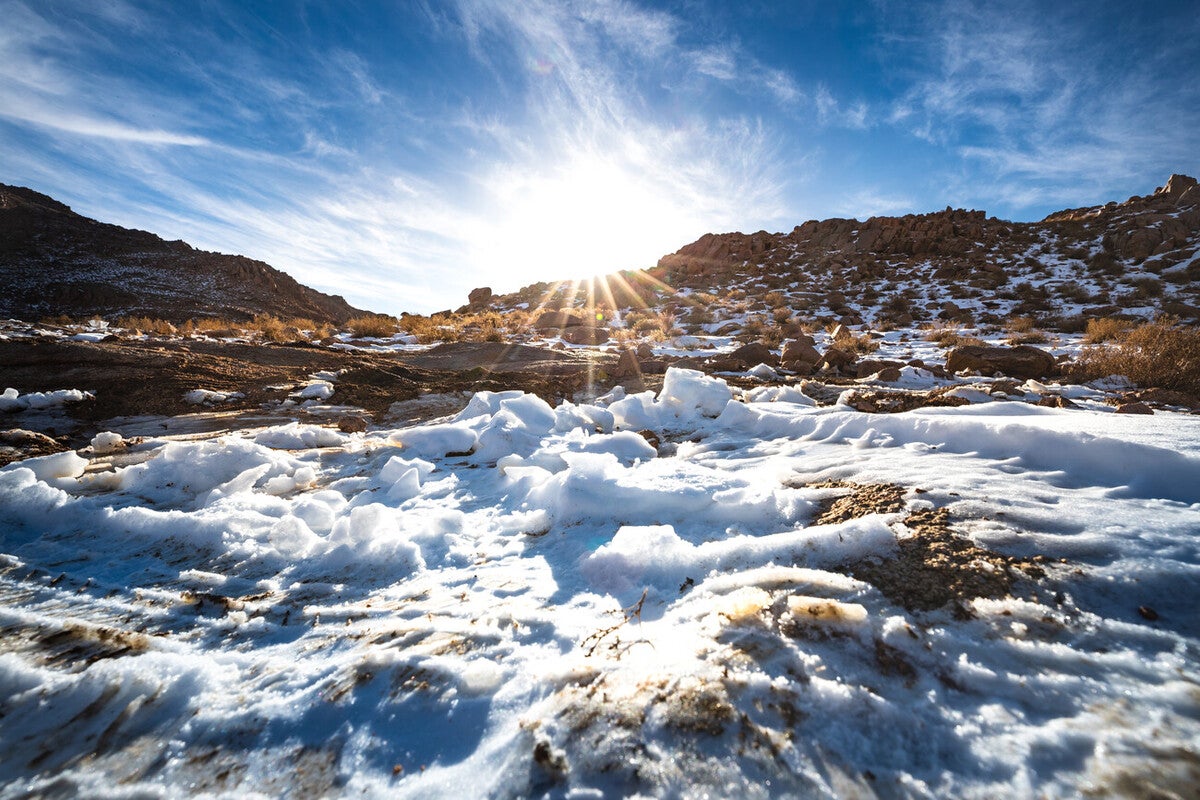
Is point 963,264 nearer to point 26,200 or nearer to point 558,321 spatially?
point 558,321

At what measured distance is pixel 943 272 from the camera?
2088cm

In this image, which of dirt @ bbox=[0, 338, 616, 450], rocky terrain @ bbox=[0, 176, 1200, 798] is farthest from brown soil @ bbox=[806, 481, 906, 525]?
dirt @ bbox=[0, 338, 616, 450]

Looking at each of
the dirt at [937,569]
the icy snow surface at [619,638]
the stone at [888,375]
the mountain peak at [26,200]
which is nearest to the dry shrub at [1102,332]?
the stone at [888,375]

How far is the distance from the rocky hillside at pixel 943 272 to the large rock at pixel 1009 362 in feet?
24.3

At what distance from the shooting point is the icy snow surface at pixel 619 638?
855 millimetres

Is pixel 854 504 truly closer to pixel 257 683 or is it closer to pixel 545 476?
pixel 545 476

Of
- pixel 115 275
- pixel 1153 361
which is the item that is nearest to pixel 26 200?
pixel 115 275

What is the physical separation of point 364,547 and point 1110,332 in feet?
43.2

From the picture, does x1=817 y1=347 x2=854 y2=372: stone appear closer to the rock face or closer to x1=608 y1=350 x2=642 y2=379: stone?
x1=608 y1=350 x2=642 y2=379: stone

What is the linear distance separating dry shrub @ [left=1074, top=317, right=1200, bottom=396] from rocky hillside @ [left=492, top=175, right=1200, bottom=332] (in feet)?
24.8

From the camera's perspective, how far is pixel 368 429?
441cm

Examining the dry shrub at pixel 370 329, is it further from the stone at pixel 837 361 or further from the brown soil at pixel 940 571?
the brown soil at pixel 940 571

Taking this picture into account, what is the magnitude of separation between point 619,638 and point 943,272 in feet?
86.1

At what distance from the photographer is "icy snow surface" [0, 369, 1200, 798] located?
855 millimetres
